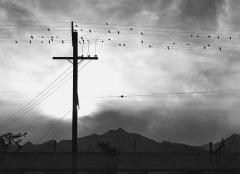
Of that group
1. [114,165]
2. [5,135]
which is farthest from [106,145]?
[5,135]

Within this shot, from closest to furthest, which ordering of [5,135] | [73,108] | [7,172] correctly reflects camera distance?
[73,108]
[7,172]
[5,135]

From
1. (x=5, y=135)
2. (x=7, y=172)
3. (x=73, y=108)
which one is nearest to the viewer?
(x=73, y=108)

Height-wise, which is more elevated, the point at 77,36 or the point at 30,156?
the point at 77,36

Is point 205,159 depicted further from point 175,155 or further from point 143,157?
point 143,157

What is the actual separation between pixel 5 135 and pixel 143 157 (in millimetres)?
28185

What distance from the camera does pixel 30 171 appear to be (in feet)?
184

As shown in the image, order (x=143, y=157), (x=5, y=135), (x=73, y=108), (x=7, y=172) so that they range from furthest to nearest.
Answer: (x=5, y=135)
(x=143, y=157)
(x=7, y=172)
(x=73, y=108)

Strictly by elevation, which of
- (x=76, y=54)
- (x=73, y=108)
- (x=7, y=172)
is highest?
(x=76, y=54)

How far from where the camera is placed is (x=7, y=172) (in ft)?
182

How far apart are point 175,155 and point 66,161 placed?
1496 cm

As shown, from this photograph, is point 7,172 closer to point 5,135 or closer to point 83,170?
point 83,170

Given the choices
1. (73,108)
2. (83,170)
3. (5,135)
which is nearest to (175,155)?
(83,170)

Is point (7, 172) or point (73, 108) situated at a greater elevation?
point (73, 108)

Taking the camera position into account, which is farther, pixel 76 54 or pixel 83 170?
pixel 83 170
